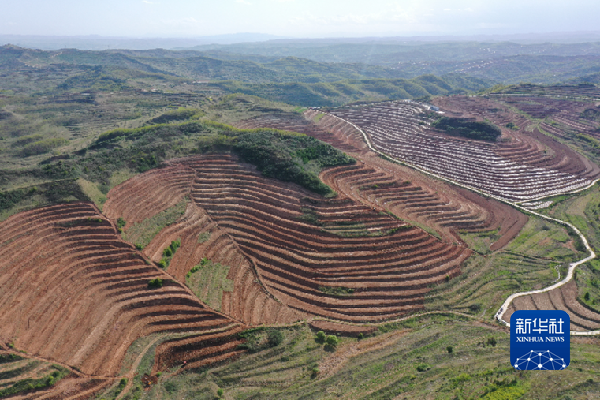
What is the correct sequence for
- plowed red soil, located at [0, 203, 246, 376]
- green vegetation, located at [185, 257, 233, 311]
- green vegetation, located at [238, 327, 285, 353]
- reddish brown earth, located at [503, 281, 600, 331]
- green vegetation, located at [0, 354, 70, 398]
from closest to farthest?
green vegetation, located at [0, 354, 70, 398]
plowed red soil, located at [0, 203, 246, 376]
green vegetation, located at [238, 327, 285, 353]
reddish brown earth, located at [503, 281, 600, 331]
green vegetation, located at [185, 257, 233, 311]

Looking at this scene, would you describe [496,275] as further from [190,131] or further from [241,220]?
[190,131]

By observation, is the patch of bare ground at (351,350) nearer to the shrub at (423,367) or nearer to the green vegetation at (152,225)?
the shrub at (423,367)

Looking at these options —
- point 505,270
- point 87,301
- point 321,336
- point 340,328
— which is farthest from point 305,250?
point 505,270

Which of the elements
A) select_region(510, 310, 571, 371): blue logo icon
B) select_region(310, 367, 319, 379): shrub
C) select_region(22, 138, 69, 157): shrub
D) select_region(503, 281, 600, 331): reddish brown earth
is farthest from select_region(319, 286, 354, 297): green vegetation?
select_region(22, 138, 69, 157): shrub

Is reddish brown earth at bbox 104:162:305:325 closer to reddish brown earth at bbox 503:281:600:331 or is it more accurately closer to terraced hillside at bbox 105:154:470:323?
terraced hillside at bbox 105:154:470:323

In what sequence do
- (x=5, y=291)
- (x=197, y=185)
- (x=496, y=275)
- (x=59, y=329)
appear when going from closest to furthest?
(x=59, y=329) < (x=5, y=291) < (x=496, y=275) < (x=197, y=185)

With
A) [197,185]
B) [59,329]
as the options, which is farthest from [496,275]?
[59,329]

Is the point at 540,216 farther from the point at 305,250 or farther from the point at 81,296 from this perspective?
the point at 81,296
